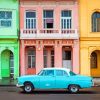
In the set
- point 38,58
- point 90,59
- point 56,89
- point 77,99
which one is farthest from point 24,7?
point 77,99

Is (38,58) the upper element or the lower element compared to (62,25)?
lower

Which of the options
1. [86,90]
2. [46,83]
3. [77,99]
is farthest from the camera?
[86,90]

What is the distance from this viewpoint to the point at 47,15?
43688mm

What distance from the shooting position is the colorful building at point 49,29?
42.9 metres

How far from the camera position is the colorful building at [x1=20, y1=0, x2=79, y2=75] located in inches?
1690

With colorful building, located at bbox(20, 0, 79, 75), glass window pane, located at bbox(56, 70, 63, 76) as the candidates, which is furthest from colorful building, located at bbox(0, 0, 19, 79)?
glass window pane, located at bbox(56, 70, 63, 76)

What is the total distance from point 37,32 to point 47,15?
213 centimetres

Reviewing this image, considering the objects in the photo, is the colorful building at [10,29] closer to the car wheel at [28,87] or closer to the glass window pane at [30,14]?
the glass window pane at [30,14]

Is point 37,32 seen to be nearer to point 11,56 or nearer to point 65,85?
point 11,56

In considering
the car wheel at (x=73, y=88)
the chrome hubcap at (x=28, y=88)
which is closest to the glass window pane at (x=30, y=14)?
the chrome hubcap at (x=28, y=88)

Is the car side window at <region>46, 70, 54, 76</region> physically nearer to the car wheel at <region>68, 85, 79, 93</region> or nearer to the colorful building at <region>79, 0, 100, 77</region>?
the car wheel at <region>68, 85, 79, 93</region>

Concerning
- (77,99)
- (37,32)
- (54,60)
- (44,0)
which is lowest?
(77,99)

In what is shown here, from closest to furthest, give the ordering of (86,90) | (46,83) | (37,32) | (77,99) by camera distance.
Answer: (77,99), (46,83), (86,90), (37,32)

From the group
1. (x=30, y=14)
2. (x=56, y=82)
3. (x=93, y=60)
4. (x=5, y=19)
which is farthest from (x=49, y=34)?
(x=56, y=82)
